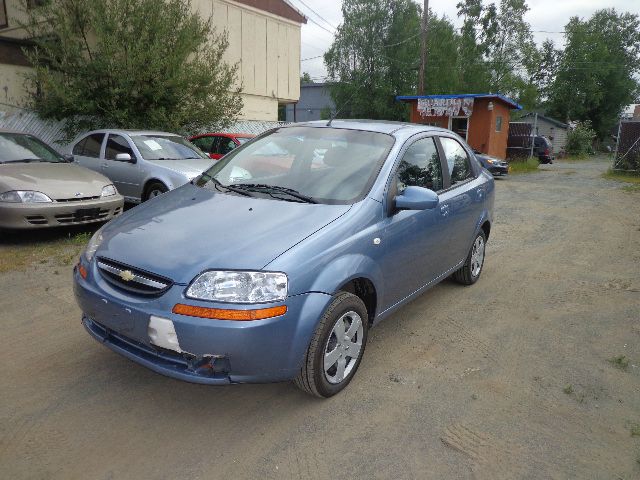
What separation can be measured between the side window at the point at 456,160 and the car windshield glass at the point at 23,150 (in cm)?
568

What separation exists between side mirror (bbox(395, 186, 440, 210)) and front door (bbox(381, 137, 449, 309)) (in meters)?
0.09

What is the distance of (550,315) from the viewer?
14.6 feet

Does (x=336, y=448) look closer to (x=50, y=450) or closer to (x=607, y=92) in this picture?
(x=50, y=450)

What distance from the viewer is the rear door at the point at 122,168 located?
7988 mm

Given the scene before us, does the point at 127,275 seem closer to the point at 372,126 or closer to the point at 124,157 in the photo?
the point at 372,126

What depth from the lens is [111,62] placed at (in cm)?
1169

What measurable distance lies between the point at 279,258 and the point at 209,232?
20.2 inches

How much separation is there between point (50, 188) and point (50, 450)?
4.38 metres

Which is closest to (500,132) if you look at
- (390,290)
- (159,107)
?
(159,107)

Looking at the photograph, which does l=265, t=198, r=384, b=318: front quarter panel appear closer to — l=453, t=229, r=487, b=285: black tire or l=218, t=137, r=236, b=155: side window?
l=453, t=229, r=487, b=285: black tire

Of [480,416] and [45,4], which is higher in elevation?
[45,4]

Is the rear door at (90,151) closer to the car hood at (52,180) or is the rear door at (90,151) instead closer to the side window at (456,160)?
the car hood at (52,180)

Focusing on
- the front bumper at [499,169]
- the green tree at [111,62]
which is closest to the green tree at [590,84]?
the front bumper at [499,169]

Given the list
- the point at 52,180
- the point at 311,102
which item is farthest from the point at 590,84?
the point at 52,180
